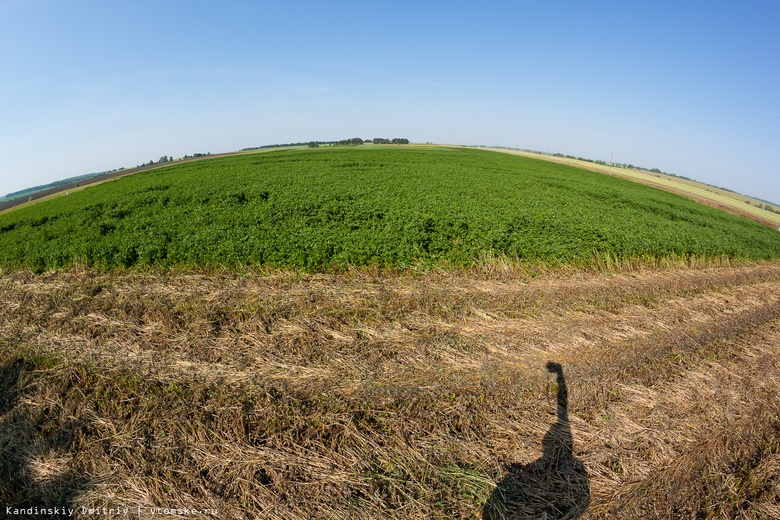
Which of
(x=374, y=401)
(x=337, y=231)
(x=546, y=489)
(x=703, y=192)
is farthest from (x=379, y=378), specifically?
(x=703, y=192)

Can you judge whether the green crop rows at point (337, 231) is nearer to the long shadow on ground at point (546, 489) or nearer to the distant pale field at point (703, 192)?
the long shadow on ground at point (546, 489)

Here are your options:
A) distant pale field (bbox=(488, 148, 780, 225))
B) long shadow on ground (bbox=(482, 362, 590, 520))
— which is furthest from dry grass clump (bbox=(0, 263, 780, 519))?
distant pale field (bbox=(488, 148, 780, 225))

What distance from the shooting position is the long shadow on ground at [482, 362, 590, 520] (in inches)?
157

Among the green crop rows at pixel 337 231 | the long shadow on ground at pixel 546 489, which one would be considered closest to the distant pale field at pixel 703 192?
the green crop rows at pixel 337 231

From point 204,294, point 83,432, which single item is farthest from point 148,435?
point 204,294

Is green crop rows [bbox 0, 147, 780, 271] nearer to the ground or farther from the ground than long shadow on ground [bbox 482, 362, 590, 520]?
farther from the ground

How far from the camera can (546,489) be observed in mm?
4238

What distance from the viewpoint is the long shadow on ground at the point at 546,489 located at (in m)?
3.99

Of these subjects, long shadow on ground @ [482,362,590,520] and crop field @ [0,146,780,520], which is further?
crop field @ [0,146,780,520]

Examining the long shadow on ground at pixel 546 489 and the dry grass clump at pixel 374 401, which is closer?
the long shadow on ground at pixel 546 489

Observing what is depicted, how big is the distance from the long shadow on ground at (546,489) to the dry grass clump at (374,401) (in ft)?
0.10

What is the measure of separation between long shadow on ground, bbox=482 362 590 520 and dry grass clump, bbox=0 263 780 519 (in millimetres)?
31

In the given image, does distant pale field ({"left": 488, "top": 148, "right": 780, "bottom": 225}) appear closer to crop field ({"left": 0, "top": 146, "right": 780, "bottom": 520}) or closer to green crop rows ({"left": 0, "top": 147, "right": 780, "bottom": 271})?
green crop rows ({"left": 0, "top": 147, "right": 780, "bottom": 271})

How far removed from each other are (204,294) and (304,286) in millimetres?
2583
